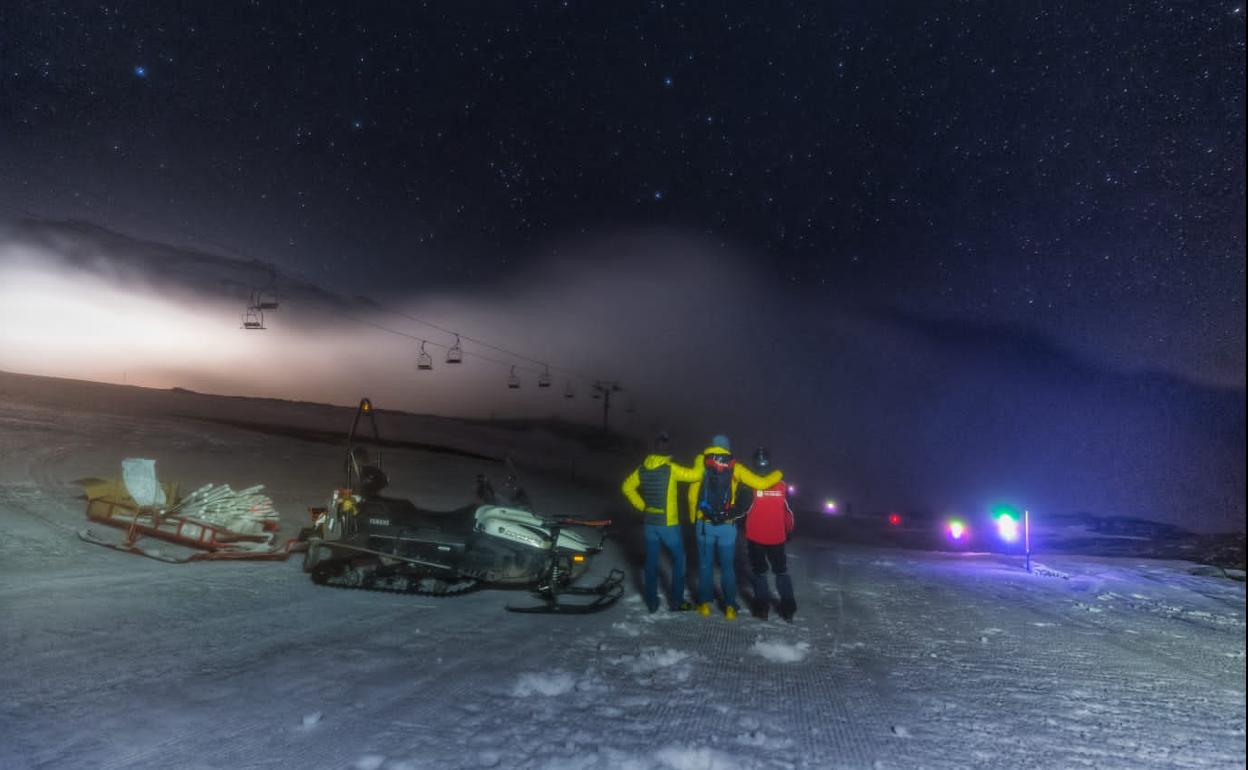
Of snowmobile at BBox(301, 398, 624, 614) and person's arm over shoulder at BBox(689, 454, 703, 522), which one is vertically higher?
person's arm over shoulder at BBox(689, 454, 703, 522)

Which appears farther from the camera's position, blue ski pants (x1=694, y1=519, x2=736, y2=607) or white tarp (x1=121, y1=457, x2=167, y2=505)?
white tarp (x1=121, y1=457, x2=167, y2=505)

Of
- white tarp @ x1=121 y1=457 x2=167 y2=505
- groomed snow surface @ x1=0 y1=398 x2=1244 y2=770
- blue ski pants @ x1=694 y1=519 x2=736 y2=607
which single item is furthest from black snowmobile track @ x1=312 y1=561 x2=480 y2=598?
white tarp @ x1=121 y1=457 x2=167 y2=505

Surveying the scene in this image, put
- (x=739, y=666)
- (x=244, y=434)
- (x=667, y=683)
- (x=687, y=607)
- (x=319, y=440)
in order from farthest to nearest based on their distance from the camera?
1. (x=319, y=440)
2. (x=244, y=434)
3. (x=687, y=607)
4. (x=739, y=666)
5. (x=667, y=683)

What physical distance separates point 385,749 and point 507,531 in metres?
4.72

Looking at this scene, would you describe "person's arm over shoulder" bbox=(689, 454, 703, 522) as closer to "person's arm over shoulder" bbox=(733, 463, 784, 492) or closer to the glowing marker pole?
"person's arm over shoulder" bbox=(733, 463, 784, 492)

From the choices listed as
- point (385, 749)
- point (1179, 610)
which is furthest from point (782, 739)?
point (1179, 610)

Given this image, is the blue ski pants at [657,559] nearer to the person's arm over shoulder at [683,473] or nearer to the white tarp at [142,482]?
the person's arm over shoulder at [683,473]

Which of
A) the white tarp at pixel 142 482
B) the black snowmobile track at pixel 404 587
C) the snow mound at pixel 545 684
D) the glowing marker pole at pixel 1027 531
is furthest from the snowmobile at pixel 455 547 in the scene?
the glowing marker pole at pixel 1027 531

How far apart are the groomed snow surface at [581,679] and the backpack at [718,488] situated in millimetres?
1255

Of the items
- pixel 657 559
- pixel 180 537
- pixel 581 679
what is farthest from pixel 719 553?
pixel 180 537

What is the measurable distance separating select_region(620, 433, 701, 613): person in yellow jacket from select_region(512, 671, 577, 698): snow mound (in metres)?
2.95

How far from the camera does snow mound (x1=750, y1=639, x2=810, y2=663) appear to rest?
6.09 meters

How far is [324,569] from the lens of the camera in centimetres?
923

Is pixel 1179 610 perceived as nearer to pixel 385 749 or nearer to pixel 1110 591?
pixel 1110 591
